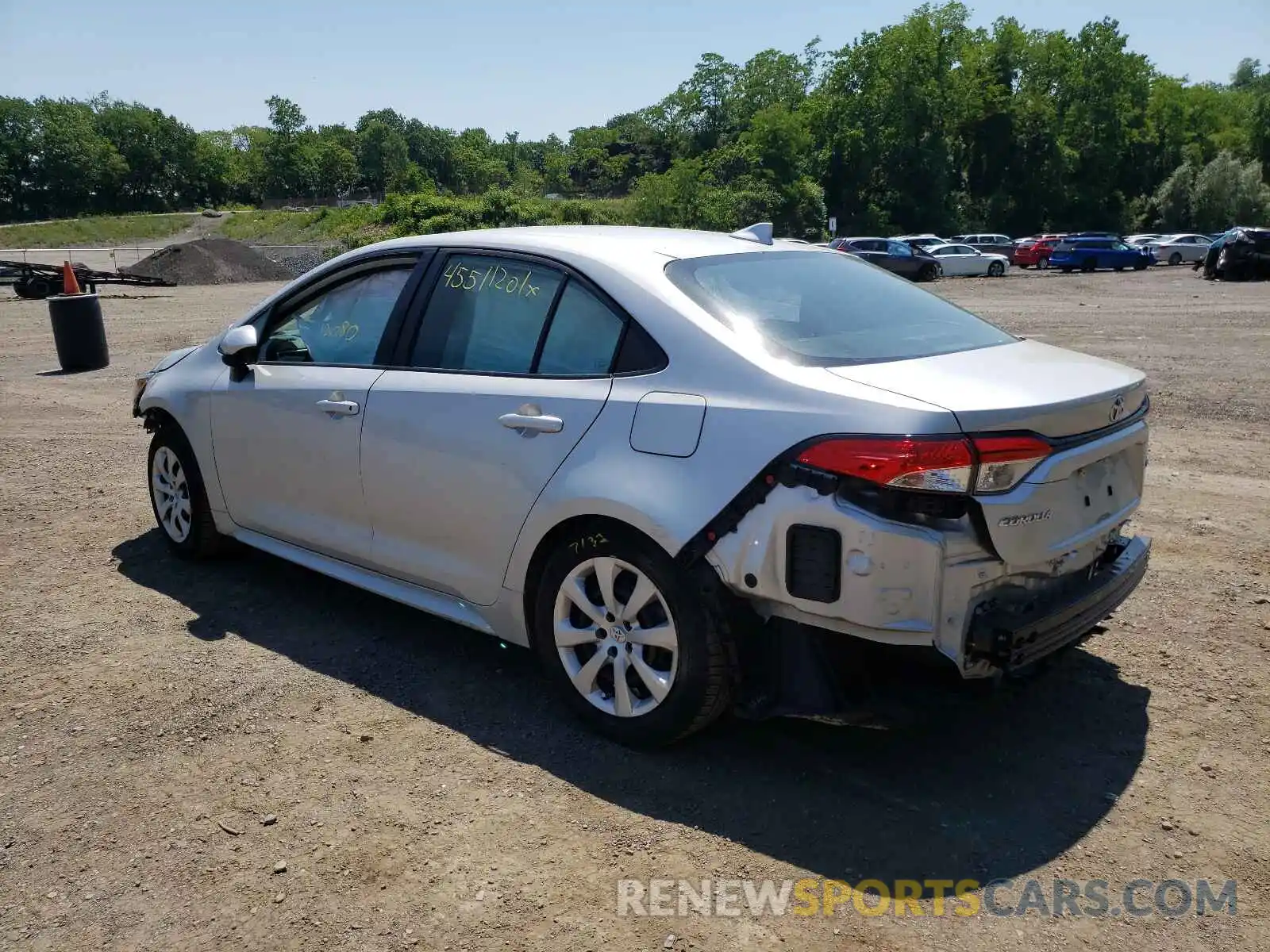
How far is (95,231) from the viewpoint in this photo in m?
85.4

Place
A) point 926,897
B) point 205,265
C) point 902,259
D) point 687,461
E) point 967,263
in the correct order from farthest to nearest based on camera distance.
A: point 967,263 < point 902,259 < point 205,265 < point 687,461 < point 926,897

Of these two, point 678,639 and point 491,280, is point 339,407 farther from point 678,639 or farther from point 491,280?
point 678,639

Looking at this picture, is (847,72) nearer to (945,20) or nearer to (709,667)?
(945,20)

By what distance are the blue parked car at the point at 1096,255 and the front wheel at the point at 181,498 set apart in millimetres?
Answer: 42766

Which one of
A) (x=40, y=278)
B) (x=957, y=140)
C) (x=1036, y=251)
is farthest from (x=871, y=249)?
(x=957, y=140)

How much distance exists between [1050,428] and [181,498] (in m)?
4.36

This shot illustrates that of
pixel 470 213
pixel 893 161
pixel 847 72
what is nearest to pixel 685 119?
pixel 847 72

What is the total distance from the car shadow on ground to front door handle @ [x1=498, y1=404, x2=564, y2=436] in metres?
1.09

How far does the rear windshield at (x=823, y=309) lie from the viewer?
3.35m

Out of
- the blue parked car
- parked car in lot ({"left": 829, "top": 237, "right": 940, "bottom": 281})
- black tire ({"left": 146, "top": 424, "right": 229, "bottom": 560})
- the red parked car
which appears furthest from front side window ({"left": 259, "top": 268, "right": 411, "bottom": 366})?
the red parked car

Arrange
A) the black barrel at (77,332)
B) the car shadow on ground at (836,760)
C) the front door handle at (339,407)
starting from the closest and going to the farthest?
the car shadow on ground at (836,760) < the front door handle at (339,407) < the black barrel at (77,332)

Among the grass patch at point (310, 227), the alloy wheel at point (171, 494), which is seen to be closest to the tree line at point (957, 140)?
the grass patch at point (310, 227)

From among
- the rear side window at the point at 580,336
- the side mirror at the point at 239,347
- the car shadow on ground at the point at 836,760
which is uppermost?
the rear side window at the point at 580,336

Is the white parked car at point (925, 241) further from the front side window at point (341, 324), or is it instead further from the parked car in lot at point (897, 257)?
the front side window at point (341, 324)
